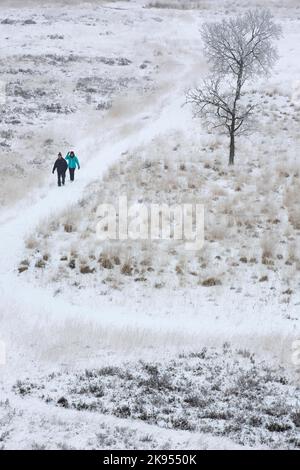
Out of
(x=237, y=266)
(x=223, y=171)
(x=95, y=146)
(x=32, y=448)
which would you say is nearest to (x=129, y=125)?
(x=95, y=146)

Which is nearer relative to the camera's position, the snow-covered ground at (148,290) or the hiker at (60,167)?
the snow-covered ground at (148,290)

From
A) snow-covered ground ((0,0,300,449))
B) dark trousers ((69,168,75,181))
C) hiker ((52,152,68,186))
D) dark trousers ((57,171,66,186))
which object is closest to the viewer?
snow-covered ground ((0,0,300,449))

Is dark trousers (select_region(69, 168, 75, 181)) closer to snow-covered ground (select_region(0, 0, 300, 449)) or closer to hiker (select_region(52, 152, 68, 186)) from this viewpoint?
snow-covered ground (select_region(0, 0, 300, 449))

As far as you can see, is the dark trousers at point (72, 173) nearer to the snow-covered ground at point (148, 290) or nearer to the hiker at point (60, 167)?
the snow-covered ground at point (148, 290)

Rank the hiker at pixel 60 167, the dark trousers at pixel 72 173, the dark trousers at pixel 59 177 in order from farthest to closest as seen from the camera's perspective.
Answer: the dark trousers at pixel 72 173, the dark trousers at pixel 59 177, the hiker at pixel 60 167

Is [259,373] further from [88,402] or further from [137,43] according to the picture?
[137,43]

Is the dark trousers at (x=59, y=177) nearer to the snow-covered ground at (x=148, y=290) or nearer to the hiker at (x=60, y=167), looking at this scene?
the hiker at (x=60, y=167)

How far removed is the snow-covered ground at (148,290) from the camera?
7633 millimetres

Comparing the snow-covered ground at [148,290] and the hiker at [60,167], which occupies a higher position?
the hiker at [60,167]

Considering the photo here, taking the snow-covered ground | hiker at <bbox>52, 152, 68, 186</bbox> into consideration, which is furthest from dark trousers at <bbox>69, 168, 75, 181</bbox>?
hiker at <bbox>52, 152, 68, 186</bbox>

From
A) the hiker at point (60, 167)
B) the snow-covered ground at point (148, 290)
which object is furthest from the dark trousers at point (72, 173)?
the hiker at point (60, 167)

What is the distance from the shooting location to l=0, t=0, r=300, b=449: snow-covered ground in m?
7.63

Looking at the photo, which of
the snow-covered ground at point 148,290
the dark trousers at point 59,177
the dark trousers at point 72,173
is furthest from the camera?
the dark trousers at point 72,173

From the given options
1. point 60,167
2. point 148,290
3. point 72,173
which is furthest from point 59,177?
point 148,290
